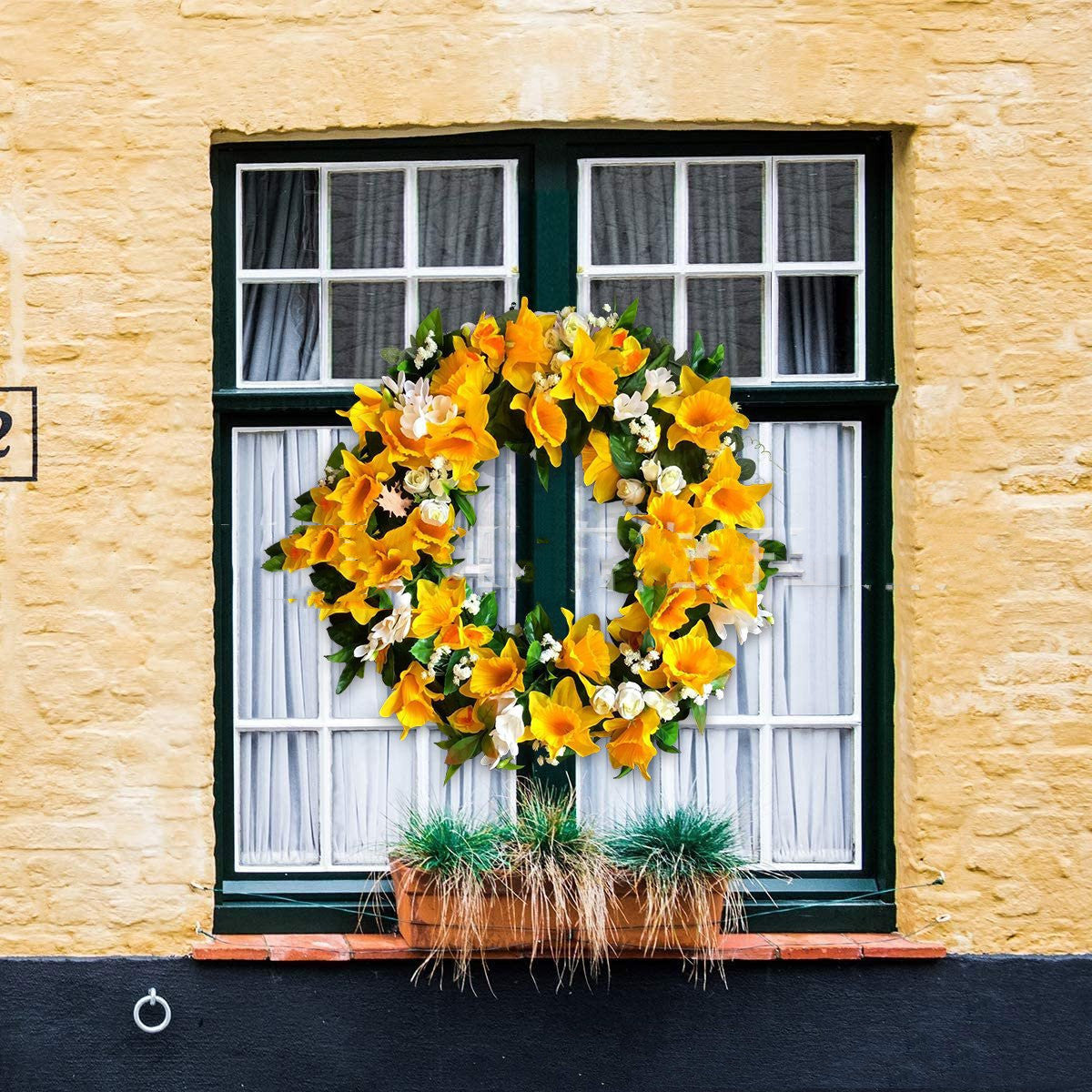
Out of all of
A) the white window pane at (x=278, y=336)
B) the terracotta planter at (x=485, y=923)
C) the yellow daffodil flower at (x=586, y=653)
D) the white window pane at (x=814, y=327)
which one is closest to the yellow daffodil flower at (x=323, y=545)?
the white window pane at (x=278, y=336)

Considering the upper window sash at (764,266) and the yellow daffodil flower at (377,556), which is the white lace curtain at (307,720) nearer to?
the yellow daffodil flower at (377,556)

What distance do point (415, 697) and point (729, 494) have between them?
3.56 feet

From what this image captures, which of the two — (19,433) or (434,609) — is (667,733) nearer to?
(434,609)

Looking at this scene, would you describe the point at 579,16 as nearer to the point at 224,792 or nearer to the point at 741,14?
the point at 741,14

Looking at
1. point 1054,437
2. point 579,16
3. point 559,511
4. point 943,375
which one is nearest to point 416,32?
point 579,16

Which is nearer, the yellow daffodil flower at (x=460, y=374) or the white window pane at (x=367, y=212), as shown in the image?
the yellow daffodil flower at (x=460, y=374)

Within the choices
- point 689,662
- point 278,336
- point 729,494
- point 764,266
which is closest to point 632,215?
point 764,266

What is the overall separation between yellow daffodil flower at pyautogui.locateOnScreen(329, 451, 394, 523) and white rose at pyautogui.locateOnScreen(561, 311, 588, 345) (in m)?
0.62

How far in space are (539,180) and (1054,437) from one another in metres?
1.66

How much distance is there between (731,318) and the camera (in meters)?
3.99

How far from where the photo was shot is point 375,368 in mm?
3973

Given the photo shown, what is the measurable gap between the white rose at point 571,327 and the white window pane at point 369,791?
1264 millimetres

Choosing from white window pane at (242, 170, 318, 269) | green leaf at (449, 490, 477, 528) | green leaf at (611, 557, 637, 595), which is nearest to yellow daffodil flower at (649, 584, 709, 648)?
green leaf at (611, 557, 637, 595)

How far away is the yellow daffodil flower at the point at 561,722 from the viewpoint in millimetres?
3793
